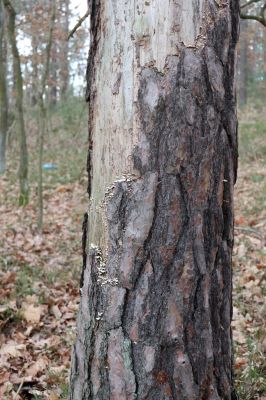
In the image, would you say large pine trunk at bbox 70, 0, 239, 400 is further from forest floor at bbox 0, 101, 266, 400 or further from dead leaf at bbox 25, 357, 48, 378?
dead leaf at bbox 25, 357, 48, 378

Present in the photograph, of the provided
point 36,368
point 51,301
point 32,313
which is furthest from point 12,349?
point 51,301

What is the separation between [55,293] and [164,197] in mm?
3363

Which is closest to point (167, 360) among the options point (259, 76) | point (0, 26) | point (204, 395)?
point (204, 395)

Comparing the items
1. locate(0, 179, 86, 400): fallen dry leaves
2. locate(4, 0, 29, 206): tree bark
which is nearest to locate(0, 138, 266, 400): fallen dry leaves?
locate(0, 179, 86, 400): fallen dry leaves

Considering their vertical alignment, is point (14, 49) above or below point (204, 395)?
above

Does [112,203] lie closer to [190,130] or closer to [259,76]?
[190,130]

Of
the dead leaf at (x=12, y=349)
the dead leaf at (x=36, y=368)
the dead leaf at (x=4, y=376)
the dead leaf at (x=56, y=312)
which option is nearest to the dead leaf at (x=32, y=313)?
the dead leaf at (x=56, y=312)

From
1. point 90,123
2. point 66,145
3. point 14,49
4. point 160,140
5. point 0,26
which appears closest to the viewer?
point 160,140

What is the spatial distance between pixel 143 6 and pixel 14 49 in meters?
8.52

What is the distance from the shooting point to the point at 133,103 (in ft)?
6.02

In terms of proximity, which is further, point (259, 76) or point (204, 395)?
point (259, 76)

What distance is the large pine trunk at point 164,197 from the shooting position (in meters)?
1.79

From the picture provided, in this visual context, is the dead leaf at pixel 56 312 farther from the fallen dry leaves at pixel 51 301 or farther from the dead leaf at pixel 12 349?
the dead leaf at pixel 12 349

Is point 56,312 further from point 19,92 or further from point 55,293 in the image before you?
point 19,92
